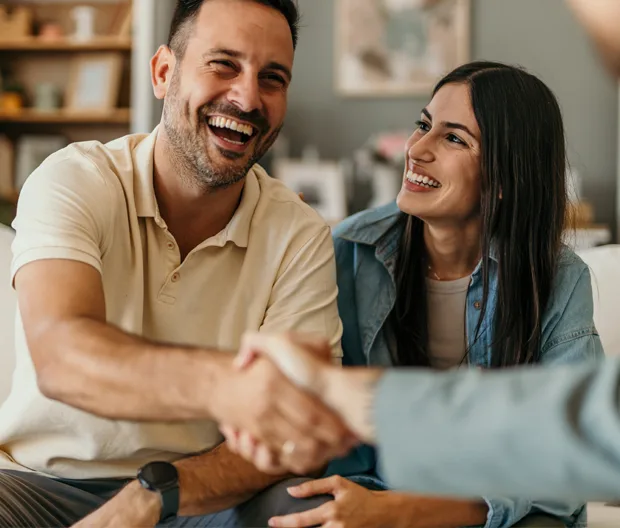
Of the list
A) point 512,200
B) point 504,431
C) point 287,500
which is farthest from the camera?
point 512,200

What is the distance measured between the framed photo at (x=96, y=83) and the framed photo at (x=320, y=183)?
3.09 feet

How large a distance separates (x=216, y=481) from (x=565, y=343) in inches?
28.0

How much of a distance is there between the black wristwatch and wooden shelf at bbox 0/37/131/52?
141 inches

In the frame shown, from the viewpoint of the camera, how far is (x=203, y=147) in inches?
70.1

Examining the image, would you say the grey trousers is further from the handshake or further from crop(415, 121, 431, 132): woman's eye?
crop(415, 121, 431, 132): woman's eye

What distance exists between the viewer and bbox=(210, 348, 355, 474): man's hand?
1.13 m

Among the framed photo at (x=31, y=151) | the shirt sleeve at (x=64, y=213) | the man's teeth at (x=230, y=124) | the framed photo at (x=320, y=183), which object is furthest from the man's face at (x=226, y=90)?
the framed photo at (x=31, y=151)

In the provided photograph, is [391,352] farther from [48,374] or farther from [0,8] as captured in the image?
[0,8]

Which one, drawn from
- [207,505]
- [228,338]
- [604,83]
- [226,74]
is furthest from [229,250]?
[604,83]

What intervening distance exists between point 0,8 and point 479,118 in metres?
3.72

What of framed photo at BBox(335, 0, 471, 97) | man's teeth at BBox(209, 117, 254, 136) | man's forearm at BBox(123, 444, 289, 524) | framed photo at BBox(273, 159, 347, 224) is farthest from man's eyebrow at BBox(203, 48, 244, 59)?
framed photo at BBox(335, 0, 471, 97)

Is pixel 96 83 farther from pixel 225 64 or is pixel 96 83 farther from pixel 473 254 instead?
pixel 473 254

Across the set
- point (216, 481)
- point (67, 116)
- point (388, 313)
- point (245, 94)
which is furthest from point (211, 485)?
point (67, 116)

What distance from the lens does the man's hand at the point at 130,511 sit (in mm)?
1554
